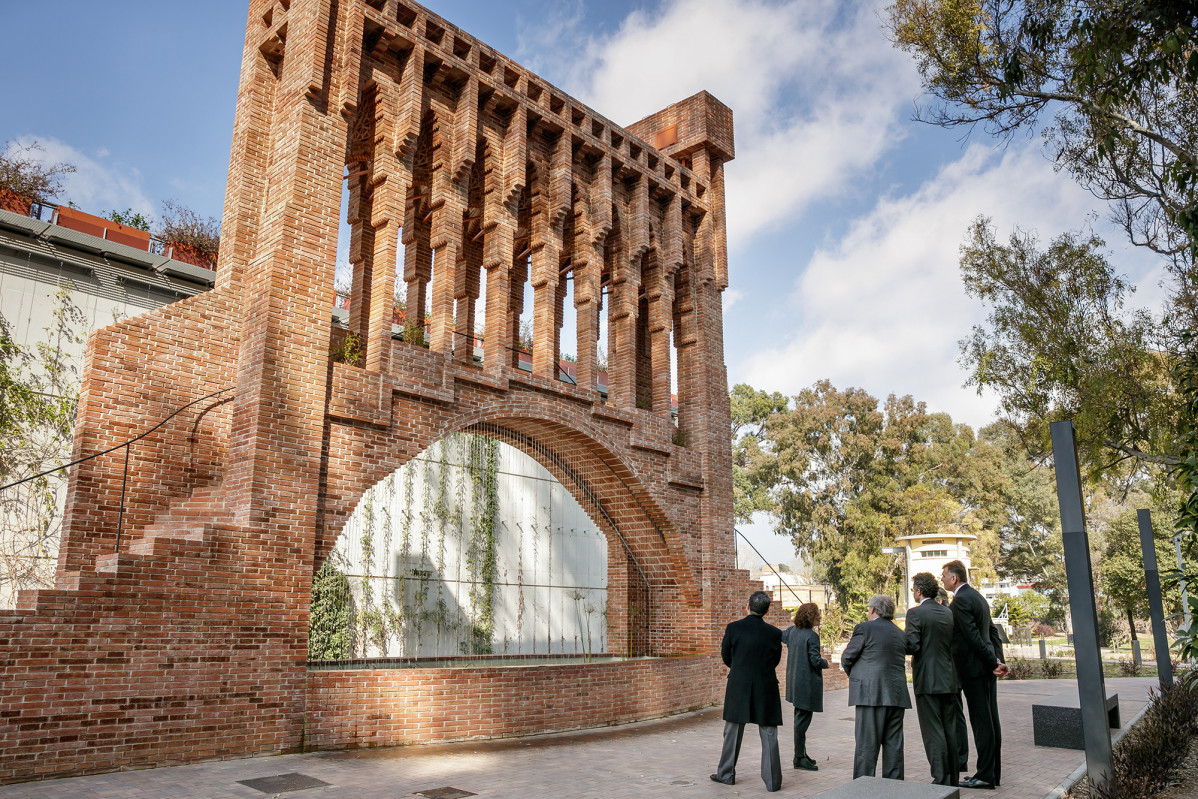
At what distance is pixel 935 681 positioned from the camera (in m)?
6.25

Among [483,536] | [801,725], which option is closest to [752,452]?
[483,536]

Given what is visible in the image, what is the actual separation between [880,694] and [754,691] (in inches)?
39.4

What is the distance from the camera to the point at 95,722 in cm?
703

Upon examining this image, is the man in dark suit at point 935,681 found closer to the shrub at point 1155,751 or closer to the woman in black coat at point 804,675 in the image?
the shrub at point 1155,751

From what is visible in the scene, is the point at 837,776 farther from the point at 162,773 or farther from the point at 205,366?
the point at 205,366

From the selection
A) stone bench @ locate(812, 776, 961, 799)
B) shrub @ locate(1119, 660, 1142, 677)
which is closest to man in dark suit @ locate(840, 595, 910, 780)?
stone bench @ locate(812, 776, 961, 799)

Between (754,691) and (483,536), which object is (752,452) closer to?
(483,536)

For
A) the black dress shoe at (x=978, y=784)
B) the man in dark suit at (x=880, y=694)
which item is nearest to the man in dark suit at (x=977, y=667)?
the black dress shoe at (x=978, y=784)

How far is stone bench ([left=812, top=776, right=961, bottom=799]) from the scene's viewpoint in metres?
3.80

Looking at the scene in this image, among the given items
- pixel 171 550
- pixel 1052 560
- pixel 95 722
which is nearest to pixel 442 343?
pixel 171 550

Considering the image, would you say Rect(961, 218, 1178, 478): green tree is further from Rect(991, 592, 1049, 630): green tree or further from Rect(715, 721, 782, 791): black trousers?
Rect(991, 592, 1049, 630): green tree

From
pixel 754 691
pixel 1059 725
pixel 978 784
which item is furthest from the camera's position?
pixel 1059 725

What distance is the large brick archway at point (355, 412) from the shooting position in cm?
758

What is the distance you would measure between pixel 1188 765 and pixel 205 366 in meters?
11.2
